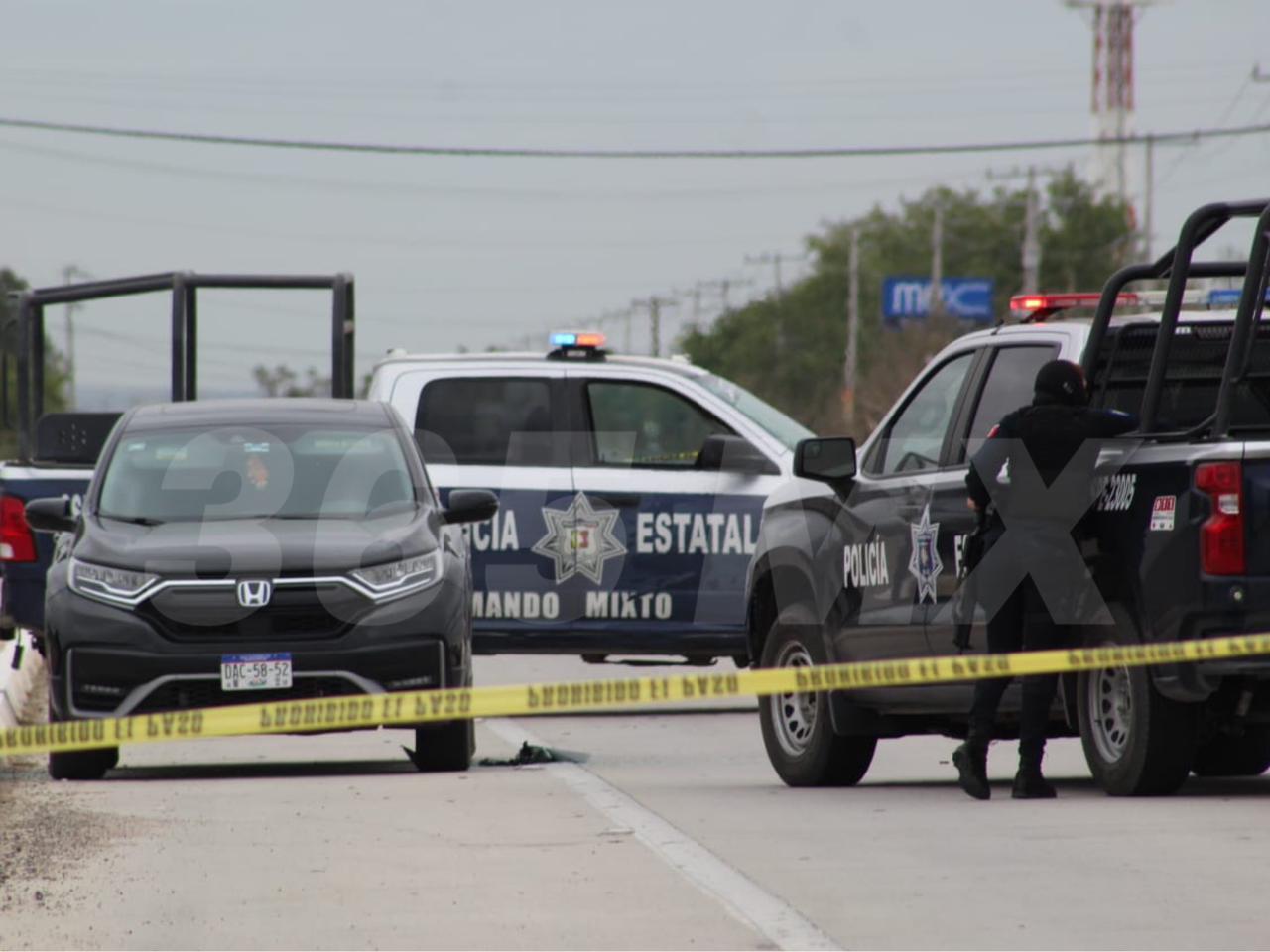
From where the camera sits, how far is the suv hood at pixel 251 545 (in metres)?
11.5

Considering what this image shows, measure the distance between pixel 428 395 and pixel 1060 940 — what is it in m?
10.0

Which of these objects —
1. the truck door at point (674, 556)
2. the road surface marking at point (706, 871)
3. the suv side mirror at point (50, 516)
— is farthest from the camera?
the truck door at point (674, 556)

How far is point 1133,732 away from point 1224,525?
0.96 meters

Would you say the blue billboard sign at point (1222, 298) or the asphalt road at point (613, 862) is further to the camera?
the blue billboard sign at point (1222, 298)

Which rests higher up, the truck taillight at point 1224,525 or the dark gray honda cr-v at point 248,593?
the truck taillight at point 1224,525

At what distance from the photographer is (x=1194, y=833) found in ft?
29.0

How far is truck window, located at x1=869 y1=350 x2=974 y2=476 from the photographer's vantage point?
10875mm

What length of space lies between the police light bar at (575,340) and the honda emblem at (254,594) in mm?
5217

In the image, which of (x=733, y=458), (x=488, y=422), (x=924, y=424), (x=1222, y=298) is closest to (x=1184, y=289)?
(x=1222, y=298)

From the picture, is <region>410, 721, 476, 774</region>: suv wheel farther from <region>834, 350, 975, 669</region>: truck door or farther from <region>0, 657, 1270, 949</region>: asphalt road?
<region>834, 350, 975, 669</region>: truck door

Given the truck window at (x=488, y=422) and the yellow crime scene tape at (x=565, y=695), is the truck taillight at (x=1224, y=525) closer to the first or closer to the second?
the yellow crime scene tape at (x=565, y=695)

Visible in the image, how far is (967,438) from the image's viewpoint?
1065 centimetres

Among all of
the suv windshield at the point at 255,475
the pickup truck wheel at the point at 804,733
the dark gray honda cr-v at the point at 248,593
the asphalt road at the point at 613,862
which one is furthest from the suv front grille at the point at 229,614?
the pickup truck wheel at the point at 804,733

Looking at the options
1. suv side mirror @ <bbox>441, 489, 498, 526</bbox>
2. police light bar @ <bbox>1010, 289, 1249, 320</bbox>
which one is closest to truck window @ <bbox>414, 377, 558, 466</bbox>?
suv side mirror @ <bbox>441, 489, 498, 526</bbox>
